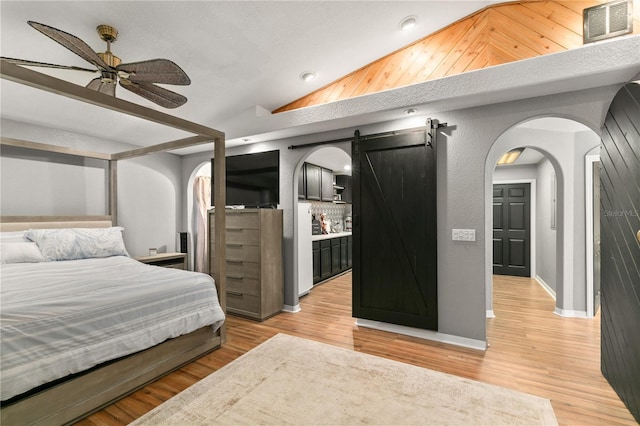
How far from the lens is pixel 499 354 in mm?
2590

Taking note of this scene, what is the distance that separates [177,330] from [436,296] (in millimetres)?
2444

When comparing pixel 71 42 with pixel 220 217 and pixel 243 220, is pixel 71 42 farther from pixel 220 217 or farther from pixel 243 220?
pixel 243 220

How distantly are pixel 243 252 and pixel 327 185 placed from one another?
9.78 ft

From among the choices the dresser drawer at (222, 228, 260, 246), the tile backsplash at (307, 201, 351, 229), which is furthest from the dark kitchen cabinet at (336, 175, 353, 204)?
the dresser drawer at (222, 228, 260, 246)

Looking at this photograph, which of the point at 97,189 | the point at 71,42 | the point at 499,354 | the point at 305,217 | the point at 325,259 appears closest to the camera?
the point at 71,42

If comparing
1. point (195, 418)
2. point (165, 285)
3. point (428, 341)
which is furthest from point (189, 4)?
point (428, 341)

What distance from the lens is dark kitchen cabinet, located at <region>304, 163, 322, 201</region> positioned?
537 centimetres

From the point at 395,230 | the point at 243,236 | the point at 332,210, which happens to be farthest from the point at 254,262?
the point at 332,210

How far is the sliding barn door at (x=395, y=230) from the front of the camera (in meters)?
2.90

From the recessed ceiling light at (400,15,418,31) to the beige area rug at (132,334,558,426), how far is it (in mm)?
3001

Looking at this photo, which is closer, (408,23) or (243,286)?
(408,23)

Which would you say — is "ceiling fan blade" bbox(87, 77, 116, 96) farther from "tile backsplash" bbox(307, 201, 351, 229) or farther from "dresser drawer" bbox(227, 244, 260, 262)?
"tile backsplash" bbox(307, 201, 351, 229)

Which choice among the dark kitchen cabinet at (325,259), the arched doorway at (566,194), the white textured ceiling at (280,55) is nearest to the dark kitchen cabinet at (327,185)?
the dark kitchen cabinet at (325,259)

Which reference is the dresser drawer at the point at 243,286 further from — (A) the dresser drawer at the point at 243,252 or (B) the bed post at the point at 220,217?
(B) the bed post at the point at 220,217
